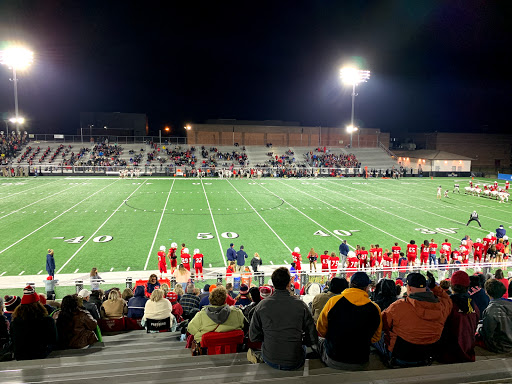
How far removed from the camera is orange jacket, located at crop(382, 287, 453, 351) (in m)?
3.29

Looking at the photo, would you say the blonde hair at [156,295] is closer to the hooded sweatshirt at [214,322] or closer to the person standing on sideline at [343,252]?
the hooded sweatshirt at [214,322]

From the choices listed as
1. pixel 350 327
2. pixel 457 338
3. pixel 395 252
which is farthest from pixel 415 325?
pixel 395 252

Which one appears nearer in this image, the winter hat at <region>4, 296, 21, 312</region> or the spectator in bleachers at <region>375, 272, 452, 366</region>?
the spectator in bleachers at <region>375, 272, 452, 366</region>

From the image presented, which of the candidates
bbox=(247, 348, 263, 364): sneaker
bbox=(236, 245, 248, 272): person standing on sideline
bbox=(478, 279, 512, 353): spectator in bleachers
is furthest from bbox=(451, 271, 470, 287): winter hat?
bbox=(236, 245, 248, 272): person standing on sideline

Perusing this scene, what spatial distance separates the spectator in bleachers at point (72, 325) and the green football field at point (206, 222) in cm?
891

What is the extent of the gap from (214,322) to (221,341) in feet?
0.71

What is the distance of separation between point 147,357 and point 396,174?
4924 centimetres

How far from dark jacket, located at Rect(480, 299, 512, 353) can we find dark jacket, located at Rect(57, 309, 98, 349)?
14.8 ft

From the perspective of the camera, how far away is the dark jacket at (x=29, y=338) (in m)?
3.83

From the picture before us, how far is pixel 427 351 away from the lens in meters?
3.39

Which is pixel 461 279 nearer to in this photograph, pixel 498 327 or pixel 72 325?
pixel 498 327

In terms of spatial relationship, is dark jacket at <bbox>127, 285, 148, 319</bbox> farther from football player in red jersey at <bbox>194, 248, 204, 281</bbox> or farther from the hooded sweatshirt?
football player in red jersey at <bbox>194, 248, 204, 281</bbox>

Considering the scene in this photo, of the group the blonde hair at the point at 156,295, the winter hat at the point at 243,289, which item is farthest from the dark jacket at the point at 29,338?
the winter hat at the point at 243,289

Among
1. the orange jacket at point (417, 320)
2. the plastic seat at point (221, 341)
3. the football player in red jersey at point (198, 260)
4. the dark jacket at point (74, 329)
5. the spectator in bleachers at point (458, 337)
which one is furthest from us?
the football player in red jersey at point (198, 260)
